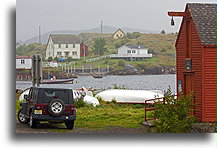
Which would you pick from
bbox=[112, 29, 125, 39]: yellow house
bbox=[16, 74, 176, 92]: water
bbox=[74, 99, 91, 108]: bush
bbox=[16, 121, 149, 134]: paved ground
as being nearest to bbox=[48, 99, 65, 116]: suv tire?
bbox=[16, 121, 149, 134]: paved ground

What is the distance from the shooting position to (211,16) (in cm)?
1723

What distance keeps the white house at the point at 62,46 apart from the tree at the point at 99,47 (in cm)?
99

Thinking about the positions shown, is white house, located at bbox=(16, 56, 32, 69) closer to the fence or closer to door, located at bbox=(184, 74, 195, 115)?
the fence

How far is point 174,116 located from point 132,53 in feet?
15.2

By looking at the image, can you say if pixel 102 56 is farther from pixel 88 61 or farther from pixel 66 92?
pixel 66 92

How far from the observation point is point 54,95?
14.6m

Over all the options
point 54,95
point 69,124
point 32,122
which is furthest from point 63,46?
point 32,122

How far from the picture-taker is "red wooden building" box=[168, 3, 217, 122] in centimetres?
1627

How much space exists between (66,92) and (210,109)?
447 cm

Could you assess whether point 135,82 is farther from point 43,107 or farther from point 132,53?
point 43,107

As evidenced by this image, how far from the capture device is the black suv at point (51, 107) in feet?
46.8

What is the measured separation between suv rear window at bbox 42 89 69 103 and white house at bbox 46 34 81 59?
2.84m

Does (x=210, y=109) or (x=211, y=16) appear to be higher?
(x=211, y=16)
